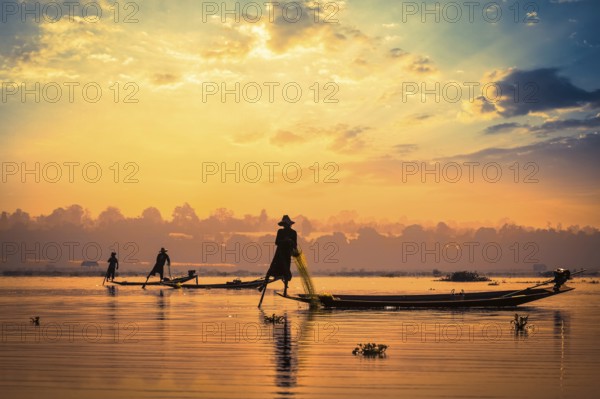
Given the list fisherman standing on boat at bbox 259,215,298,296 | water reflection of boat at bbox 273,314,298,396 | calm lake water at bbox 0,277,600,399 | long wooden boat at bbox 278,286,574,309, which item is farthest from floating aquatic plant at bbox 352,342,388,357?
long wooden boat at bbox 278,286,574,309

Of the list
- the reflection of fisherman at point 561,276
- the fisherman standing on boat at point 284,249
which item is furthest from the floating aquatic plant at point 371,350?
the reflection of fisherman at point 561,276

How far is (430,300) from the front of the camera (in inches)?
1286

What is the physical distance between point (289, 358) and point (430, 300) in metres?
19.2

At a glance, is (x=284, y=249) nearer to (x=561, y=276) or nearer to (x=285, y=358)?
(x=561, y=276)

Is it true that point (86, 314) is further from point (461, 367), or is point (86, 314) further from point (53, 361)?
point (461, 367)

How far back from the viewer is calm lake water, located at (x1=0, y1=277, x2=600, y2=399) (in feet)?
36.8

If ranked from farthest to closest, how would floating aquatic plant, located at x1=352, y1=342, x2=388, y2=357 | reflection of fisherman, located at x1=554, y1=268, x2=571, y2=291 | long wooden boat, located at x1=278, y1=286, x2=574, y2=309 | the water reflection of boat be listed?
reflection of fisherman, located at x1=554, y1=268, x2=571, y2=291
long wooden boat, located at x1=278, y1=286, x2=574, y2=309
floating aquatic plant, located at x1=352, y1=342, x2=388, y2=357
the water reflection of boat

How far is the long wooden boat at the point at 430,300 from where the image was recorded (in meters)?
30.6

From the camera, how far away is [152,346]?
54.4 feet

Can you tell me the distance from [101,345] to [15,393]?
6.07m

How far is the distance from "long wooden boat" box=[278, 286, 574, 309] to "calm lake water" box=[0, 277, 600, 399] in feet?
16.8

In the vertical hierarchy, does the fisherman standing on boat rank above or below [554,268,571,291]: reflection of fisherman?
above

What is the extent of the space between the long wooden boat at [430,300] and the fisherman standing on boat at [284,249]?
1.21 metres

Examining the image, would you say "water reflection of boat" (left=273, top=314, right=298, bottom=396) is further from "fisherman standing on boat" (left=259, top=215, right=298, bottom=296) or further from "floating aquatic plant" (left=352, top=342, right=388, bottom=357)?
"fisherman standing on boat" (left=259, top=215, right=298, bottom=296)
